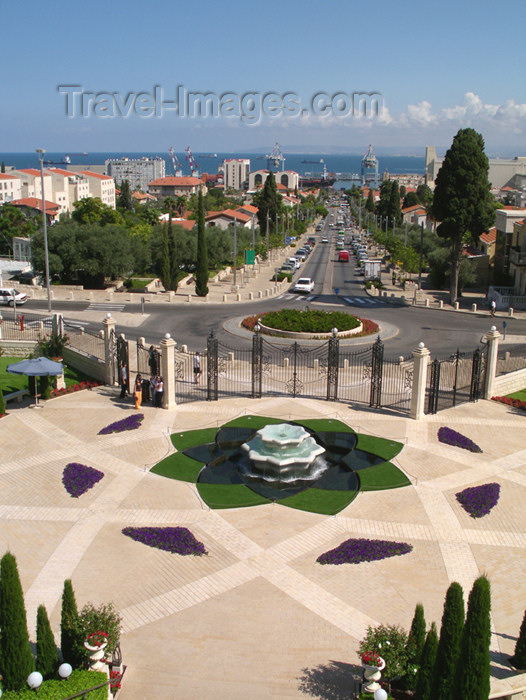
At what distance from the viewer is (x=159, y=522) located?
1655 cm

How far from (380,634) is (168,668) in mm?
3833

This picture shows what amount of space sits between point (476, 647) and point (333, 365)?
57.6ft

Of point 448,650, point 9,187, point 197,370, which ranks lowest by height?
point 197,370

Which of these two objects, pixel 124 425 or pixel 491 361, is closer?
pixel 124 425

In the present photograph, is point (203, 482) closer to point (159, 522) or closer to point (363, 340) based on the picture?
point (159, 522)

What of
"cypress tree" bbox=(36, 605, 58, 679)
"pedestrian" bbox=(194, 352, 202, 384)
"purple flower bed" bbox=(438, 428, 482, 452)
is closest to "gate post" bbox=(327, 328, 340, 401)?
"purple flower bed" bbox=(438, 428, 482, 452)

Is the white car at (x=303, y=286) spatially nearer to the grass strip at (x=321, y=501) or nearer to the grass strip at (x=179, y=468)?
the grass strip at (x=179, y=468)

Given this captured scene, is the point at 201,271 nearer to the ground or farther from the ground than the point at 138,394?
farther from the ground

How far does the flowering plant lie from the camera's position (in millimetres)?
10336

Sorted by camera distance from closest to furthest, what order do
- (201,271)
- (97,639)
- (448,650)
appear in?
1. (448,650)
2. (97,639)
3. (201,271)

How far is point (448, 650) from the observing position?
9.20m

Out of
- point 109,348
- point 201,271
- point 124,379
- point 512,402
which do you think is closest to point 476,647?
point 512,402

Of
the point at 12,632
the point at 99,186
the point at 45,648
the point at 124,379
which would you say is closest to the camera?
the point at 12,632

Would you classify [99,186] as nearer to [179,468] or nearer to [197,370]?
[197,370]
